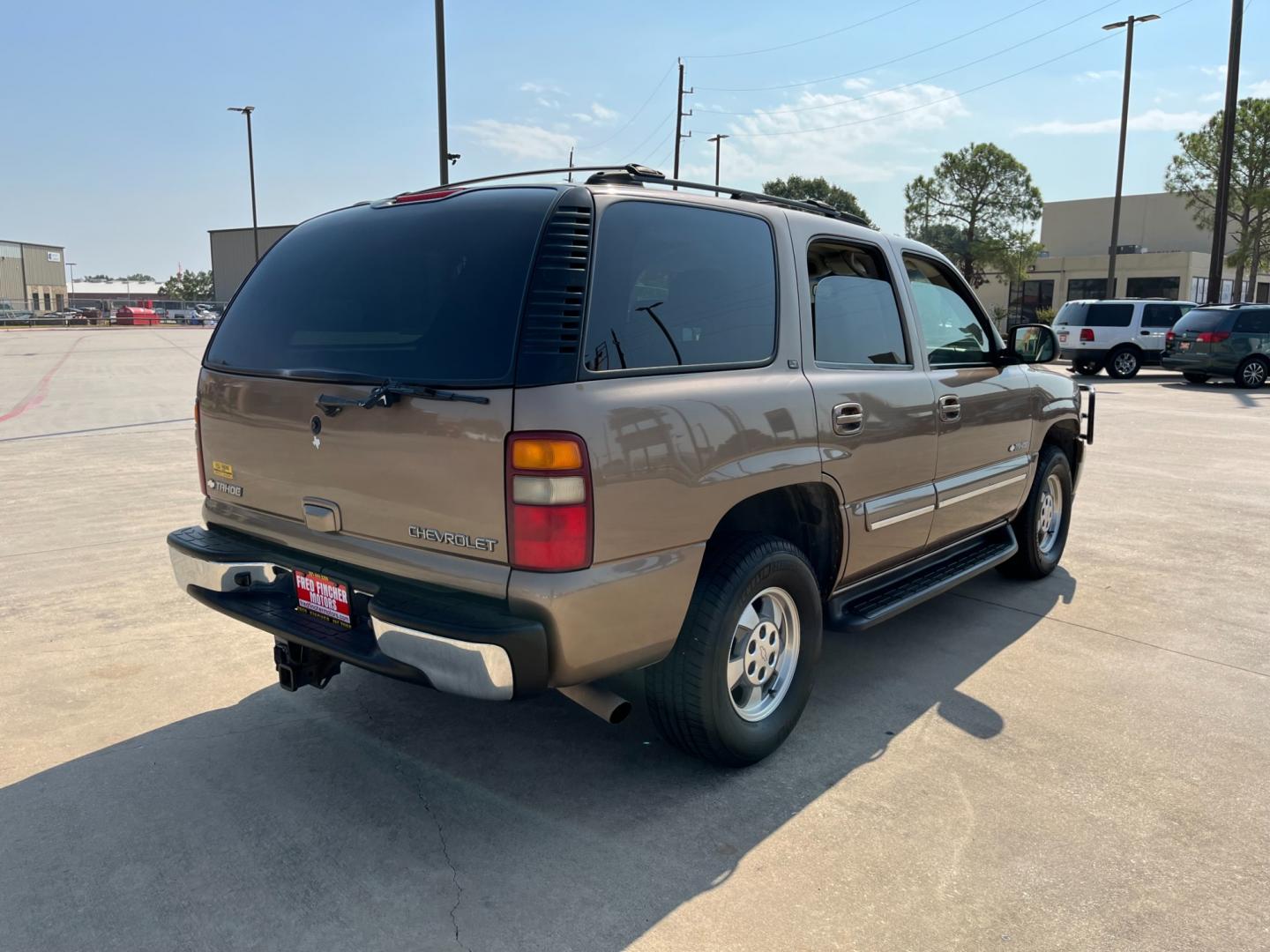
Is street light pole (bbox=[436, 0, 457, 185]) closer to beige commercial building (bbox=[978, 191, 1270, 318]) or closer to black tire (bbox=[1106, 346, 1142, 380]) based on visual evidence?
black tire (bbox=[1106, 346, 1142, 380])

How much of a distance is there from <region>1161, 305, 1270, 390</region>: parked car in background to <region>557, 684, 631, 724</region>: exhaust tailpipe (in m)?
20.2

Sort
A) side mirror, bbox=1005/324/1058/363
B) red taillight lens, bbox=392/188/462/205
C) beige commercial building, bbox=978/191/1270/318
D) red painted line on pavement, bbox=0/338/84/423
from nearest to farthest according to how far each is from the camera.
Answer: red taillight lens, bbox=392/188/462/205 → side mirror, bbox=1005/324/1058/363 → red painted line on pavement, bbox=0/338/84/423 → beige commercial building, bbox=978/191/1270/318

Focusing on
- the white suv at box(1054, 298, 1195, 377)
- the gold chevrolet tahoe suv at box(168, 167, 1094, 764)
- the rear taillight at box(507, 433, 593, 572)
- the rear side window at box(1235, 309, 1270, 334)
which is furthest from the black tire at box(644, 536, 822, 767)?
the white suv at box(1054, 298, 1195, 377)

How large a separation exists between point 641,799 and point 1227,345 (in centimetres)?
2007

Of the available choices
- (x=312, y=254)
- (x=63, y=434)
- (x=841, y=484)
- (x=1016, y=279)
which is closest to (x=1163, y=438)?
(x=841, y=484)

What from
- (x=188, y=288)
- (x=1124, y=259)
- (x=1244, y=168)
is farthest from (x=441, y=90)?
(x=188, y=288)

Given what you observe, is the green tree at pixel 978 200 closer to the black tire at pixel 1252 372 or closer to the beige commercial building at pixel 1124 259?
the beige commercial building at pixel 1124 259

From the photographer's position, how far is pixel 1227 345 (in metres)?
18.8

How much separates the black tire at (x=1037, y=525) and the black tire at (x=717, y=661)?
2613mm

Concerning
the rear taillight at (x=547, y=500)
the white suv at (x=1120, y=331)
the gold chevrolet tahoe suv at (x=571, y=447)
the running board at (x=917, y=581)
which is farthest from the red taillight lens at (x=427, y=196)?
the white suv at (x=1120, y=331)

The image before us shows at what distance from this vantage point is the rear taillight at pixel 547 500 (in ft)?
8.40

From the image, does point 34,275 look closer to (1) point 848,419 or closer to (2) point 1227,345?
(2) point 1227,345

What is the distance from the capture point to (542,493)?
8.41ft

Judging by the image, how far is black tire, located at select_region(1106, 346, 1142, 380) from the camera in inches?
845
